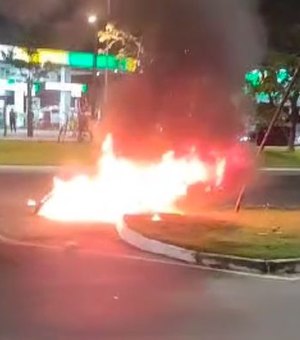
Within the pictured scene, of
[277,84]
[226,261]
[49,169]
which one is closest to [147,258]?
[226,261]

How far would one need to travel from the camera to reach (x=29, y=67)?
33.4 metres

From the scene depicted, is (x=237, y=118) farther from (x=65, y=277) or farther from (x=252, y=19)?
(x=65, y=277)

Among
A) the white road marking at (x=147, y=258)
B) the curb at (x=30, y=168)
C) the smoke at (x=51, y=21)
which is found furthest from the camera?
the smoke at (x=51, y=21)

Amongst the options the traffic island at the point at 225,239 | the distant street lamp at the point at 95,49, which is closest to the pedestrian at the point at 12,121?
the distant street lamp at the point at 95,49

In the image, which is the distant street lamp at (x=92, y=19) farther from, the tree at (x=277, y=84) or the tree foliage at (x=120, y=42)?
the tree at (x=277, y=84)

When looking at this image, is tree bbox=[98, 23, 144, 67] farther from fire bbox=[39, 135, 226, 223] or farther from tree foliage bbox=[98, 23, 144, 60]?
fire bbox=[39, 135, 226, 223]

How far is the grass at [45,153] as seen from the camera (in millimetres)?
22156

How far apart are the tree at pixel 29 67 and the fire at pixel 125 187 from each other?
17.2 metres

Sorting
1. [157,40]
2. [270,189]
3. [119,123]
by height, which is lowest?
[270,189]

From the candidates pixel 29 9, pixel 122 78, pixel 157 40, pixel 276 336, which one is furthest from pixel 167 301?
pixel 29 9

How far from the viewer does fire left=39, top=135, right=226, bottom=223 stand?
11969 mm

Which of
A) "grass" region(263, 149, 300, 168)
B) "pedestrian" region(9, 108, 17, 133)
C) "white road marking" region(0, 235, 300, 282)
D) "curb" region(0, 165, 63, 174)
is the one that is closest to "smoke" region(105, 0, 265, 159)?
"curb" region(0, 165, 63, 174)

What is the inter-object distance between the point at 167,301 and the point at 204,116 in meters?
8.24

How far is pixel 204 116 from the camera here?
14.6 metres
